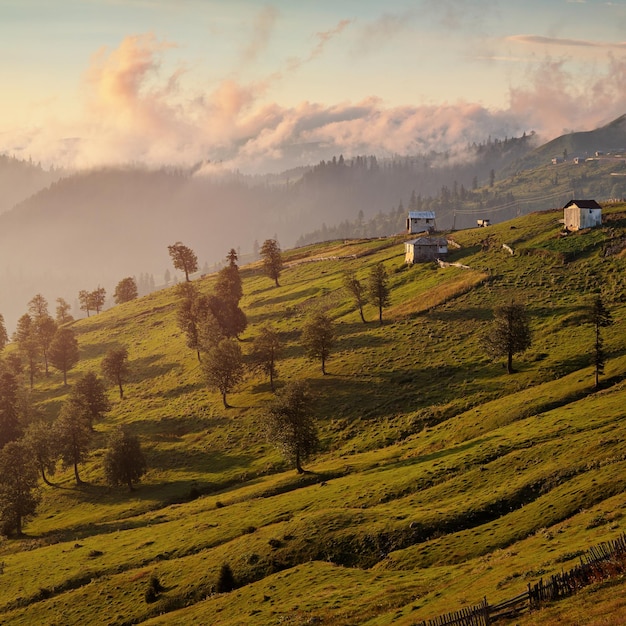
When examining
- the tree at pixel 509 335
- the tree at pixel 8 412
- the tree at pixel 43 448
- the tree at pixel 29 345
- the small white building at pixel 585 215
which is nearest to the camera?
the tree at pixel 509 335

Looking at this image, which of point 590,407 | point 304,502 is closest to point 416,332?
point 590,407

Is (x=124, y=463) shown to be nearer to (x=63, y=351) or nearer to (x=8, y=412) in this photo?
(x=8, y=412)

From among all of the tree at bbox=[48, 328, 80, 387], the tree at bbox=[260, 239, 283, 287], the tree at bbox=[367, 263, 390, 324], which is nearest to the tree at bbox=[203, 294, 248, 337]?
the tree at bbox=[367, 263, 390, 324]

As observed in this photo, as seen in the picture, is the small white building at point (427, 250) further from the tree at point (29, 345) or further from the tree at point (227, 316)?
the tree at point (29, 345)

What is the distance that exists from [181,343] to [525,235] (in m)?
81.8

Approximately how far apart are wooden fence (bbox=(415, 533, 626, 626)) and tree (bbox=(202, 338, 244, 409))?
75654 mm

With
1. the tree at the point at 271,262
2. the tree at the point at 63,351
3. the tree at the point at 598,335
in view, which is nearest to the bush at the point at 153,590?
the tree at the point at 598,335

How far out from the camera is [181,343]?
144875 mm

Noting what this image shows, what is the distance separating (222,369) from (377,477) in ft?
147

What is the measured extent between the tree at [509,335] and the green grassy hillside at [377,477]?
2512 mm

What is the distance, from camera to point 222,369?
106125 mm

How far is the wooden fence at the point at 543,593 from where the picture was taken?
30.7 meters

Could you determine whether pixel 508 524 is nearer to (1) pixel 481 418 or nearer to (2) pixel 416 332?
(1) pixel 481 418

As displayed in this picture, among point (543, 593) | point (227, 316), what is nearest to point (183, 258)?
point (227, 316)
